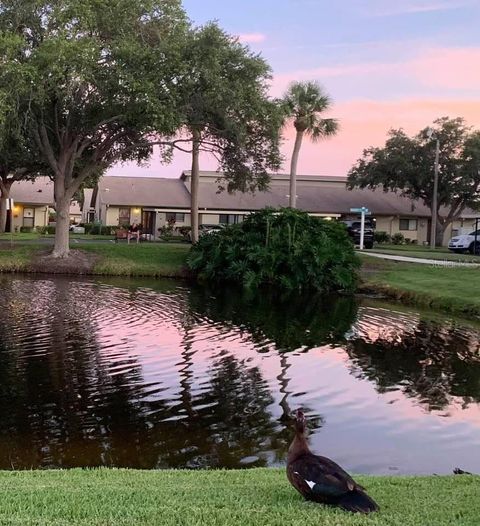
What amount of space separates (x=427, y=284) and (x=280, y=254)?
6.96m

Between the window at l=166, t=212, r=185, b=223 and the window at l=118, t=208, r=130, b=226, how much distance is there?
15.7ft

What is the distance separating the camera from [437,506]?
15.3ft

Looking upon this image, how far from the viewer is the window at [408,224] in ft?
202

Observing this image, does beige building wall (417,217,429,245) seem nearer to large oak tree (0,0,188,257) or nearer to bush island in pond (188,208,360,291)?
bush island in pond (188,208,360,291)

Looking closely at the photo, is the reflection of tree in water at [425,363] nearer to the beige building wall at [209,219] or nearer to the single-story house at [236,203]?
the single-story house at [236,203]

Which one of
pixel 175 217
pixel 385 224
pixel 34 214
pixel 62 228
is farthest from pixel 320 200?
pixel 62 228

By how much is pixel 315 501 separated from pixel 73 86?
23067 mm

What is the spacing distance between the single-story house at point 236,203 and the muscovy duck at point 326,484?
156ft

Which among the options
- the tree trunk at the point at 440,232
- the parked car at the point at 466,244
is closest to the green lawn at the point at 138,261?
the parked car at the point at 466,244

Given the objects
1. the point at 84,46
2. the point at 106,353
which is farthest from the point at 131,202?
the point at 106,353

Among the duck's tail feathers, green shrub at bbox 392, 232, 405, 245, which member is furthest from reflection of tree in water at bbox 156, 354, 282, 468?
green shrub at bbox 392, 232, 405, 245

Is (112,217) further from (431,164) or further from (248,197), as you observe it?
(431,164)

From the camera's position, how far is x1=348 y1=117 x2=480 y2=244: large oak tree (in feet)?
166

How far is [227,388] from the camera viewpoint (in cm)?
1061
